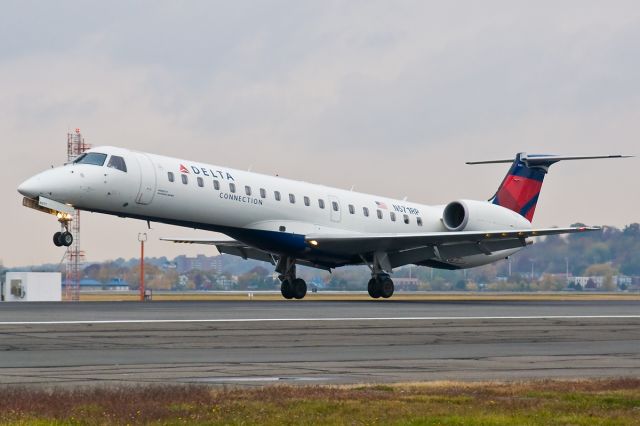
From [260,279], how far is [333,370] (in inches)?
3297

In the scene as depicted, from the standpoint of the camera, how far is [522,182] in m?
46.1

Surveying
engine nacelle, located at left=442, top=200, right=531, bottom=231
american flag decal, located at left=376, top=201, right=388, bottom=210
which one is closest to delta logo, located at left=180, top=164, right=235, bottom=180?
american flag decal, located at left=376, top=201, right=388, bottom=210

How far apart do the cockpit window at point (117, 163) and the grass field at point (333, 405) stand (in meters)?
21.8

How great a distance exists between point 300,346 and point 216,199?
1721 centimetres

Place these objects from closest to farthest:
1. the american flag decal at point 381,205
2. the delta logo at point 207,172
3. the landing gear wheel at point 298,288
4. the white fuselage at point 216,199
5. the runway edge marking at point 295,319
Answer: the runway edge marking at point 295,319 < the white fuselage at point 216,199 < the delta logo at point 207,172 < the landing gear wheel at point 298,288 < the american flag decal at point 381,205

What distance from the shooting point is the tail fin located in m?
45.8

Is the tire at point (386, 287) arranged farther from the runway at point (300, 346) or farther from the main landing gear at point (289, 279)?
the runway at point (300, 346)

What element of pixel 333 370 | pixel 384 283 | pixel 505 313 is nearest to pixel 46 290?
pixel 384 283

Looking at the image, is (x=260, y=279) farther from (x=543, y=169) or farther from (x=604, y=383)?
(x=604, y=383)

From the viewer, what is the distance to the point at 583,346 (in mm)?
19422

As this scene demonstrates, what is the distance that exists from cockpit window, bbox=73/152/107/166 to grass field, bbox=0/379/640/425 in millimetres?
21864

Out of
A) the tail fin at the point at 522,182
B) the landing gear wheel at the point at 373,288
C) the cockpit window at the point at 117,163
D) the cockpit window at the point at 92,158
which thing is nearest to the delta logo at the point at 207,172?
the cockpit window at the point at 117,163

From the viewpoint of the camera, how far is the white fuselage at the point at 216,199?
32.8 metres

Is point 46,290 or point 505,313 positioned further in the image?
point 46,290
